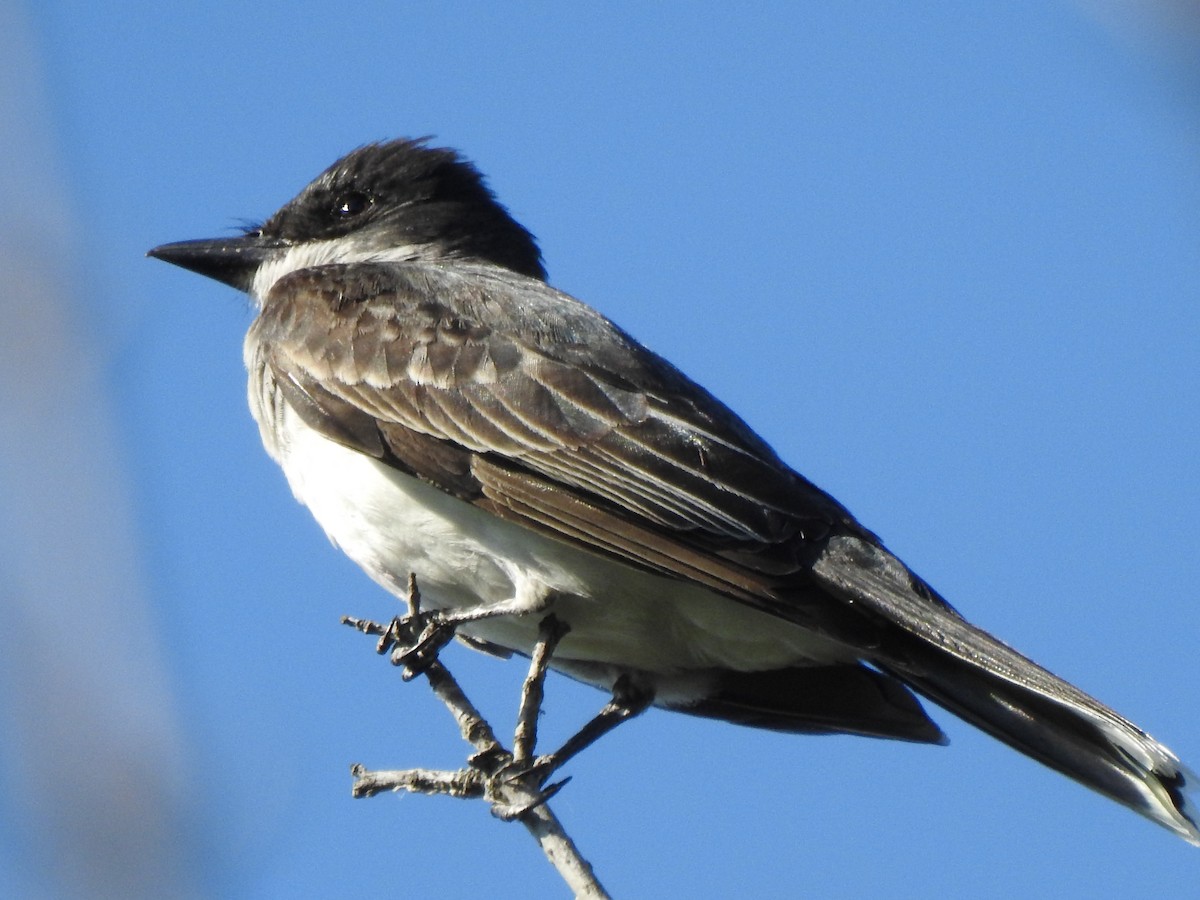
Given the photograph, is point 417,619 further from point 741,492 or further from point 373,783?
point 741,492

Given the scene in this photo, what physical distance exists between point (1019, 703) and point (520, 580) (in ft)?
5.39

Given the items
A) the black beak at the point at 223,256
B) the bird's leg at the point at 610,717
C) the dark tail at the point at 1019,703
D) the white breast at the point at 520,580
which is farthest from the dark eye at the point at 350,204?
the dark tail at the point at 1019,703

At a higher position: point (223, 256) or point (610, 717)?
point (223, 256)

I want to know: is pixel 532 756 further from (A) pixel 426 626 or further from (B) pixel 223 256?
(B) pixel 223 256

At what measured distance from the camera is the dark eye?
798 centimetres

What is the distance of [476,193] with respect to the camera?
820cm

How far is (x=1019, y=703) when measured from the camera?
5199 mm

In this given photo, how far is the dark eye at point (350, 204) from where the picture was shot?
798 centimetres

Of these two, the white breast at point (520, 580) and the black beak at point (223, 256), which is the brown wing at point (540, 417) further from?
A: the black beak at point (223, 256)

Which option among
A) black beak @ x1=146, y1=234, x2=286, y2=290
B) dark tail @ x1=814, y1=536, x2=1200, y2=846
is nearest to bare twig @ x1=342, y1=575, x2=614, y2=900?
dark tail @ x1=814, y1=536, x2=1200, y2=846

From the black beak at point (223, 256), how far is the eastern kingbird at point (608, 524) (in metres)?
1.04

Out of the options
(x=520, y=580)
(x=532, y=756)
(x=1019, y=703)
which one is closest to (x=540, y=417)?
(x=520, y=580)

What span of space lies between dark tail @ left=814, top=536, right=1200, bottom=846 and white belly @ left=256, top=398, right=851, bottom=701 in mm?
482

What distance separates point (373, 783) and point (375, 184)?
143 inches
